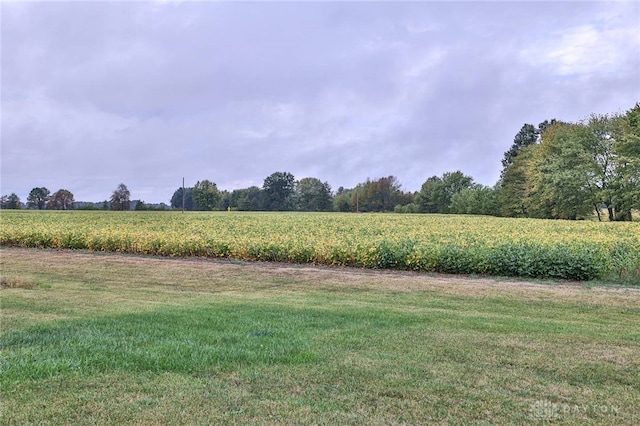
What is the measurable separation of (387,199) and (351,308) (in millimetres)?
94168

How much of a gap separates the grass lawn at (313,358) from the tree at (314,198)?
9220 cm

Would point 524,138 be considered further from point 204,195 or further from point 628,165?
point 204,195

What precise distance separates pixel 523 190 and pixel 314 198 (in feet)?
161

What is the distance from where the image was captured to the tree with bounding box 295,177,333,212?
101 m

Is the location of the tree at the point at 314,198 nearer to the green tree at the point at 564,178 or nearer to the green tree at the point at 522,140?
the green tree at the point at 522,140

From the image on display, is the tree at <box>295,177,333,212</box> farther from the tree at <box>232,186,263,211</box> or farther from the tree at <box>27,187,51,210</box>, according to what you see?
the tree at <box>27,187,51,210</box>

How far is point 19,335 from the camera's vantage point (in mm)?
4852

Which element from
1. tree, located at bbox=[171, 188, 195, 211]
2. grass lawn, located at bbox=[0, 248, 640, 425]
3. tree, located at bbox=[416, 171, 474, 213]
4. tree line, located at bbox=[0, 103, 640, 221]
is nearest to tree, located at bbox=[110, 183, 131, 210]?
tree line, located at bbox=[0, 103, 640, 221]

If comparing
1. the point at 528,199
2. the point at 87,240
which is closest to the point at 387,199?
the point at 528,199

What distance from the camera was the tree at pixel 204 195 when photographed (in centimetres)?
9600

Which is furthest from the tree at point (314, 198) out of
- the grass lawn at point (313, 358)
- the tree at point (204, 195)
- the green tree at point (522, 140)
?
the grass lawn at point (313, 358)

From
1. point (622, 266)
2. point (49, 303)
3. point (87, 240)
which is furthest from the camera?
point (87, 240)

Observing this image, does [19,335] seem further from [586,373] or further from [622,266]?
[622,266]

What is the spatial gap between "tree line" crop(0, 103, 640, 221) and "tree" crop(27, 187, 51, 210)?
126mm
